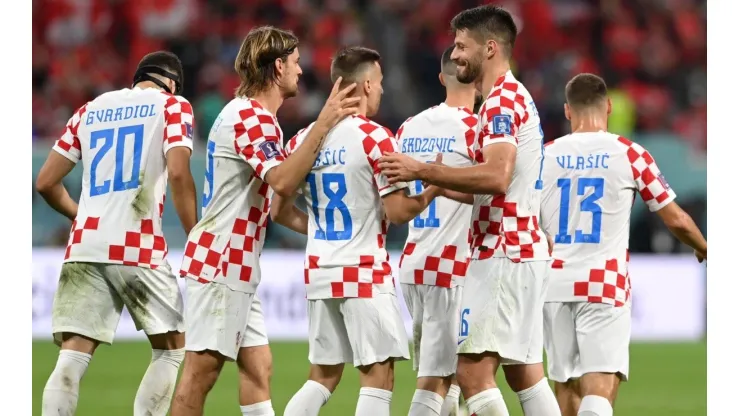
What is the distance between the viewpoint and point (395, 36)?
52.2 ft

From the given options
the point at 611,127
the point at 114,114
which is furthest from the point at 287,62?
the point at 611,127

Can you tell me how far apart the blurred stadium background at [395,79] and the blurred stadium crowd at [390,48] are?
0.08ft

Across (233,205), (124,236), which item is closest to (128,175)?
(124,236)

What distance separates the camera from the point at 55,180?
18.6 feet

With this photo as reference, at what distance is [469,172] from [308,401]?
1.37 meters

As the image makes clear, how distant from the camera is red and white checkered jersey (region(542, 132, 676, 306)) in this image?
585 centimetres

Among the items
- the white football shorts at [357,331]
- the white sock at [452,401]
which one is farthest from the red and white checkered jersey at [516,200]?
the white sock at [452,401]

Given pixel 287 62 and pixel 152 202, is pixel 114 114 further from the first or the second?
pixel 287 62

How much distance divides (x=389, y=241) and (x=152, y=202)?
753 centimetres

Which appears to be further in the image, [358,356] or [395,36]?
→ [395,36]

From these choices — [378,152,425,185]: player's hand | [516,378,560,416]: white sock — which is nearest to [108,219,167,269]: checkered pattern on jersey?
[378,152,425,185]: player's hand

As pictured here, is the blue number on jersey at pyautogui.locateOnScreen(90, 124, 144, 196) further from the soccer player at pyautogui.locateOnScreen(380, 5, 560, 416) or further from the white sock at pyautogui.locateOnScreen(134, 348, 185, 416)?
the soccer player at pyautogui.locateOnScreen(380, 5, 560, 416)

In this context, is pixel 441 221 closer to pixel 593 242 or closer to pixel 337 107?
pixel 593 242
